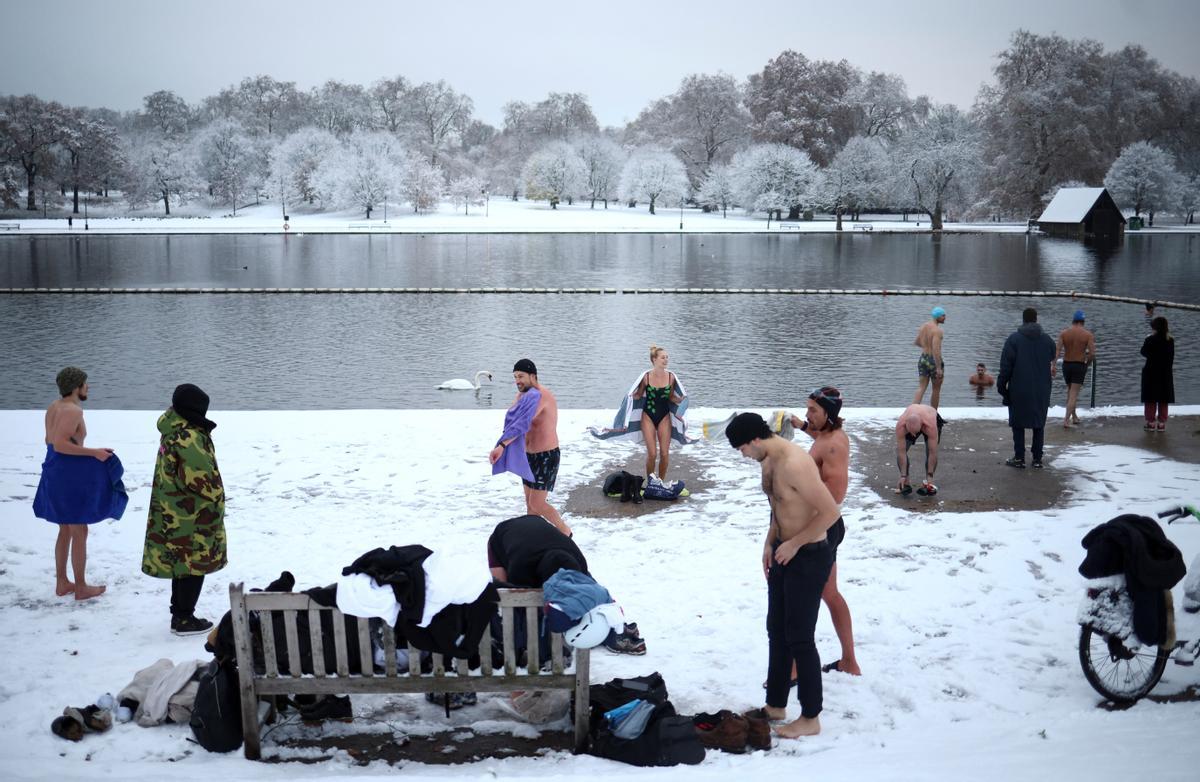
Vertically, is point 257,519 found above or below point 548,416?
below

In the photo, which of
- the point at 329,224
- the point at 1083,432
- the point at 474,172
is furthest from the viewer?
the point at 474,172

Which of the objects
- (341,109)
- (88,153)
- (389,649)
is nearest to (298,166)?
(88,153)

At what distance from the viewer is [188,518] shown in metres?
7.12

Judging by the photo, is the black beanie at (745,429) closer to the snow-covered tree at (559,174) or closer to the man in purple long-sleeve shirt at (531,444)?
the man in purple long-sleeve shirt at (531,444)

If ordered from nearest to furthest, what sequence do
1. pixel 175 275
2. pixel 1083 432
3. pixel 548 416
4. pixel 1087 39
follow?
1. pixel 548 416
2. pixel 1083 432
3. pixel 175 275
4. pixel 1087 39

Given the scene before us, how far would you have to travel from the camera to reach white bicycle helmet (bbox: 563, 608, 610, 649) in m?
5.44

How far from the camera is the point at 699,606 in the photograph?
7.69 m

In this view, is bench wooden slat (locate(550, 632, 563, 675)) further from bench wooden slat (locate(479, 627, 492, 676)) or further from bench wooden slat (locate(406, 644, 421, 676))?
bench wooden slat (locate(406, 644, 421, 676))

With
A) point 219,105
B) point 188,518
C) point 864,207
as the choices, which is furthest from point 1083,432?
point 219,105

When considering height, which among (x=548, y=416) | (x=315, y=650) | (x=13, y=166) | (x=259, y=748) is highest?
(x=13, y=166)

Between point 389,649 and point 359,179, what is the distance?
323ft

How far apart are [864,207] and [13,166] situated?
8257 cm

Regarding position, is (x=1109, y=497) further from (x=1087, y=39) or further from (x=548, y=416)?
(x=1087, y=39)

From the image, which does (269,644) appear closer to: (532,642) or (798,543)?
(532,642)
